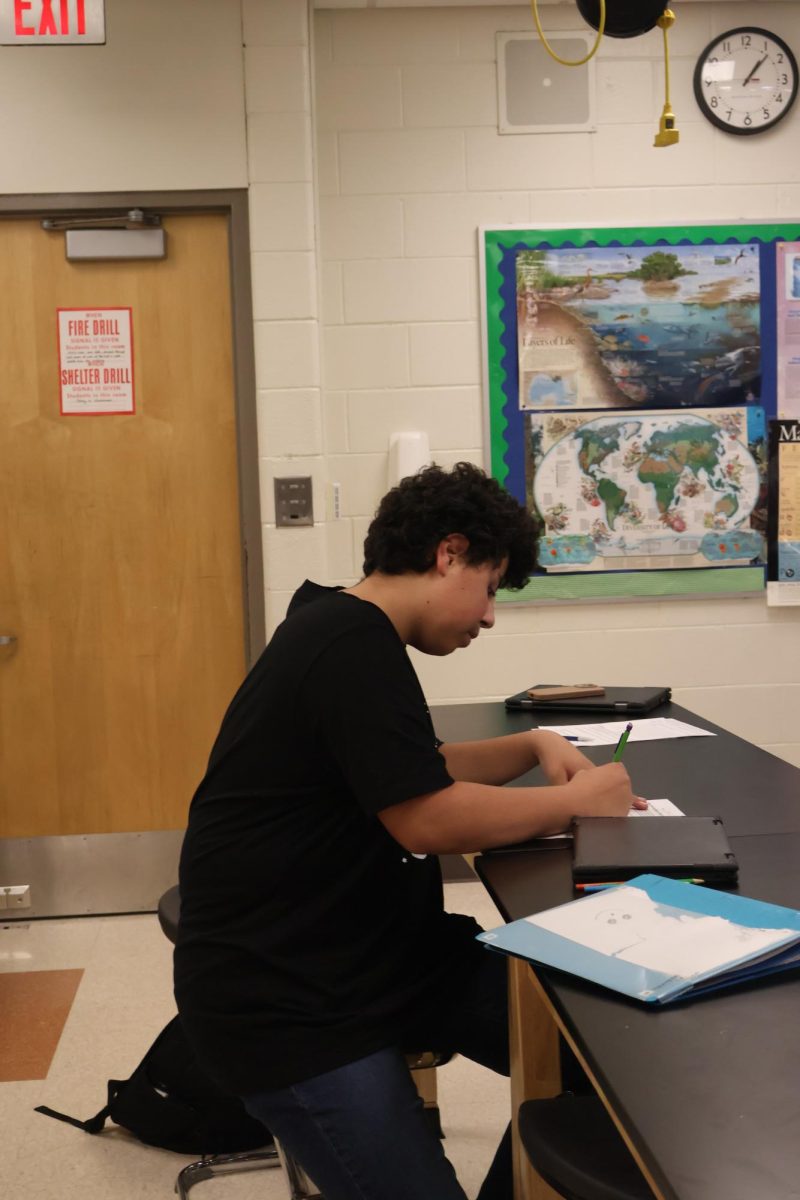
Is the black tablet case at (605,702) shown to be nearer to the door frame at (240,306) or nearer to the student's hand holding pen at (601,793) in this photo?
the student's hand holding pen at (601,793)

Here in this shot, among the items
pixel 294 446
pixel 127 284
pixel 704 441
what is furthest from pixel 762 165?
pixel 127 284

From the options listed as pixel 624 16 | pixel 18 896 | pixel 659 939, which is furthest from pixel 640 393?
pixel 659 939

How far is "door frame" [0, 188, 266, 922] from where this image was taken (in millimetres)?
3477

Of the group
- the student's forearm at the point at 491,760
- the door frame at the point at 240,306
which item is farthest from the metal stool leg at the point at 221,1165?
the door frame at the point at 240,306

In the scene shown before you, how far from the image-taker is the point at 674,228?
12.3 ft

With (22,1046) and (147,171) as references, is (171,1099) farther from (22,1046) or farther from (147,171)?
(147,171)

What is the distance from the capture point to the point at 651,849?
5.05 ft

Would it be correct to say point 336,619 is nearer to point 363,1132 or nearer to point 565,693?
point 363,1132

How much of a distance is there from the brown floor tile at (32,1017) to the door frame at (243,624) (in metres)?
0.44

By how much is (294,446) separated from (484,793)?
84.4 inches

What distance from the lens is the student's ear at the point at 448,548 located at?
1.60 m

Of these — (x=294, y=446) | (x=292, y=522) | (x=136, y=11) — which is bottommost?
(x=292, y=522)

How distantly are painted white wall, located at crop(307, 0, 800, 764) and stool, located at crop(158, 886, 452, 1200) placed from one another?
1753 millimetres

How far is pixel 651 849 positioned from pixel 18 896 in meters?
2.65
